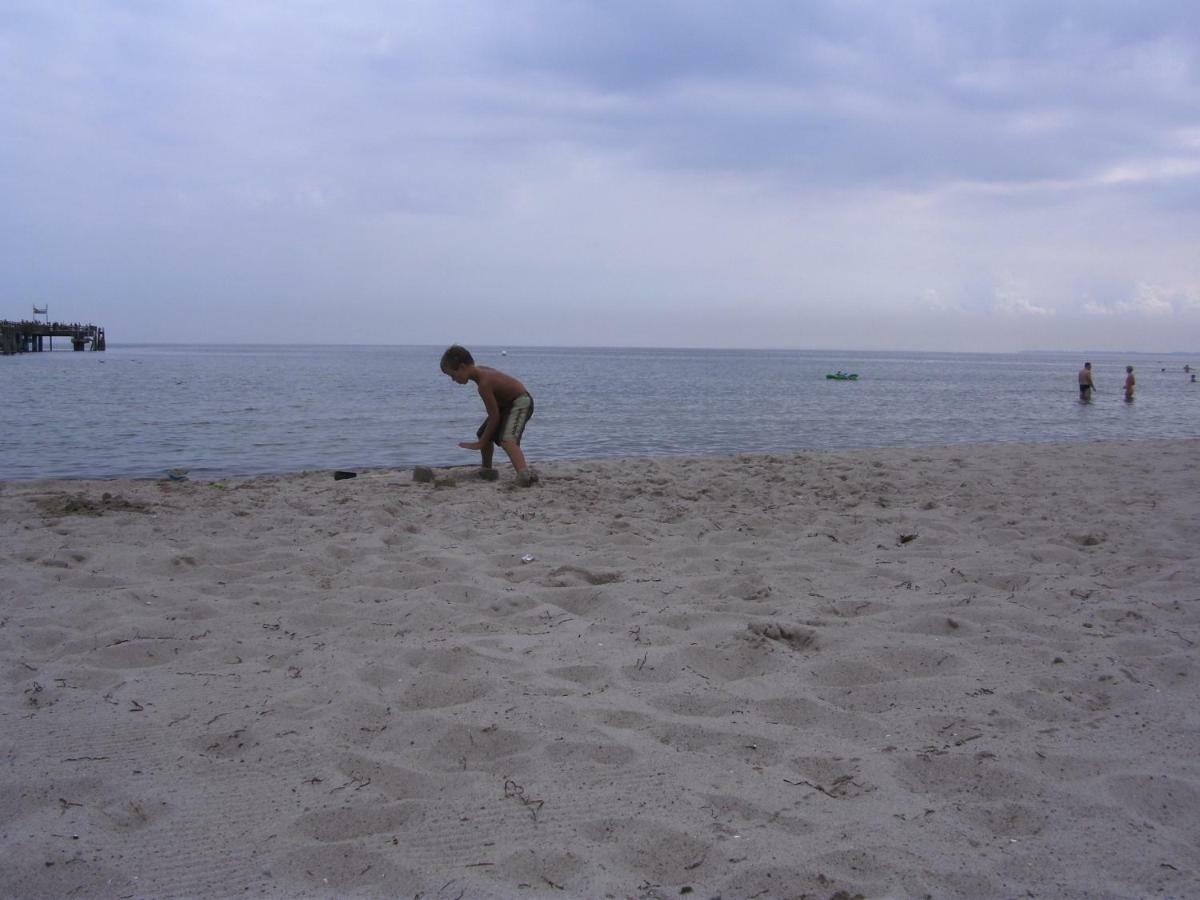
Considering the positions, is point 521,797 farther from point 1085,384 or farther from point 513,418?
point 1085,384

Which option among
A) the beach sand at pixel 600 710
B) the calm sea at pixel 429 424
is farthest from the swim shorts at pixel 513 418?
the calm sea at pixel 429 424

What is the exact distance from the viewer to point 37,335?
255 ft

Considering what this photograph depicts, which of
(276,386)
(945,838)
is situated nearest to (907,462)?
(945,838)

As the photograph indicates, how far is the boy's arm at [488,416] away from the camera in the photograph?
8969mm

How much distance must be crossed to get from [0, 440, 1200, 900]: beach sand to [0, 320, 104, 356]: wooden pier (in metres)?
78.2

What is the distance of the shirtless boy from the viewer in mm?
8922

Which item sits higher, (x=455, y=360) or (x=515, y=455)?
(x=455, y=360)

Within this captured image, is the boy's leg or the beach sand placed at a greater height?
the boy's leg

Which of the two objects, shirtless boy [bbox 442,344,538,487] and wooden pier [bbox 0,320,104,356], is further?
wooden pier [bbox 0,320,104,356]

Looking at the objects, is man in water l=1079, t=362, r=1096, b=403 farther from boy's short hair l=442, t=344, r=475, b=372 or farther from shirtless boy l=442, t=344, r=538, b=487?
boy's short hair l=442, t=344, r=475, b=372

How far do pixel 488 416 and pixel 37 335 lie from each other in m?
85.2

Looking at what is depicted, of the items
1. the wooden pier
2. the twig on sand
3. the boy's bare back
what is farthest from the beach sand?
the wooden pier

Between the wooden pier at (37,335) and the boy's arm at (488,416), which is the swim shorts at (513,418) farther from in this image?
the wooden pier at (37,335)

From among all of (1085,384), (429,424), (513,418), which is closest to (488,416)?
(513,418)
